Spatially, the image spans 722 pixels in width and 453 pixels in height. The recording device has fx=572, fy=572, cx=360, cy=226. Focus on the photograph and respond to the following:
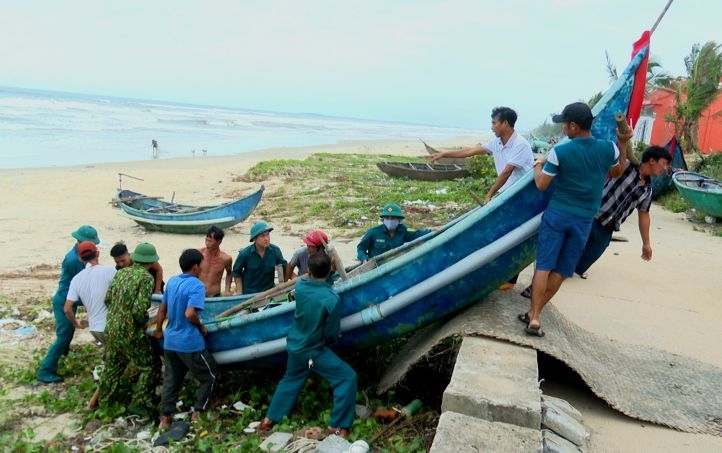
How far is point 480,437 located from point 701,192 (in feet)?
36.4

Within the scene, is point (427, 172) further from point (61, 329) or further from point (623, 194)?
point (61, 329)

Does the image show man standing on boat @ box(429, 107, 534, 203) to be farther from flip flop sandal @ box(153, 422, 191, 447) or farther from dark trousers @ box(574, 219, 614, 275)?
flip flop sandal @ box(153, 422, 191, 447)

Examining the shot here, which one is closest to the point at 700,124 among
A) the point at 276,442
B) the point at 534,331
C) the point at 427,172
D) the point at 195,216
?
the point at 427,172

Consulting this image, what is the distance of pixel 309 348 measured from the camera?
403 centimetres

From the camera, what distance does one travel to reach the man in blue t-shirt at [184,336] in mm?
4277

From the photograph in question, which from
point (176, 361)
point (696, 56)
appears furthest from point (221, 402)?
point (696, 56)

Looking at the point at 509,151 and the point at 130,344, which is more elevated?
the point at 509,151

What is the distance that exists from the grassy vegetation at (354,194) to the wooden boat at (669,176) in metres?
4.33

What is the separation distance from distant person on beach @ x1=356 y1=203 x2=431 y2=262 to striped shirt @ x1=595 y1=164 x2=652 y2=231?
80.5 inches

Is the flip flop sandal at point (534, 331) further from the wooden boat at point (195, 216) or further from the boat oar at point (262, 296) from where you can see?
the wooden boat at point (195, 216)

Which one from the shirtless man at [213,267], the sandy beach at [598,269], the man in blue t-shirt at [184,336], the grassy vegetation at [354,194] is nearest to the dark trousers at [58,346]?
the man in blue t-shirt at [184,336]

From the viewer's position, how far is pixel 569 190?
12.4ft

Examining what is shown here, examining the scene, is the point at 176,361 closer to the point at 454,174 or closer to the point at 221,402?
the point at 221,402

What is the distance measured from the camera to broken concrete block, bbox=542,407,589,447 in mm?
3260
